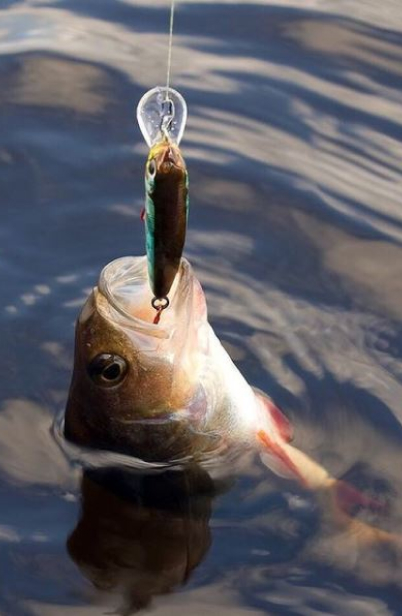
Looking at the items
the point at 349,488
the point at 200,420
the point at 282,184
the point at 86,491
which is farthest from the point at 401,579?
the point at 282,184

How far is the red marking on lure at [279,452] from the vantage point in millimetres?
4770

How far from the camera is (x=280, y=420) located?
497 centimetres

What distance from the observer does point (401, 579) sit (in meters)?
4.44

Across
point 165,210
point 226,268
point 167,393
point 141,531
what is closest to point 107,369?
point 167,393

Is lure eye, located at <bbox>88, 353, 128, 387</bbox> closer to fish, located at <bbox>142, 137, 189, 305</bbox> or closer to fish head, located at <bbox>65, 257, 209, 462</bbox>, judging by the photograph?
fish head, located at <bbox>65, 257, 209, 462</bbox>

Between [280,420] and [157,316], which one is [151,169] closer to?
[157,316]

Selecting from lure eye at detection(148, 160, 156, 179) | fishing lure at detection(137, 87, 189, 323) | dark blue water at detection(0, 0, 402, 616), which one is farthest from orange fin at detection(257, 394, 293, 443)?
lure eye at detection(148, 160, 156, 179)

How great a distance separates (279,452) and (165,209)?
1.33 m

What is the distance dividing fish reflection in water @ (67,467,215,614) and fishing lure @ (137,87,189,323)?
0.92m

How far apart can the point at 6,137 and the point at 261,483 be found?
8.32 ft

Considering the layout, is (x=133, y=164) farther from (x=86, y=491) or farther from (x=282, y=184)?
(x=86, y=491)

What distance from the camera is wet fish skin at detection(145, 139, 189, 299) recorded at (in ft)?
12.1

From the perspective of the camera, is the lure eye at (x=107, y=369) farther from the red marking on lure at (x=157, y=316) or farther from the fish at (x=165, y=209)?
the fish at (x=165, y=209)

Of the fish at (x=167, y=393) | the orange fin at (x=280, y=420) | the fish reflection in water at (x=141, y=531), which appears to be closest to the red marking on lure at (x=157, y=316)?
the fish at (x=167, y=393)
